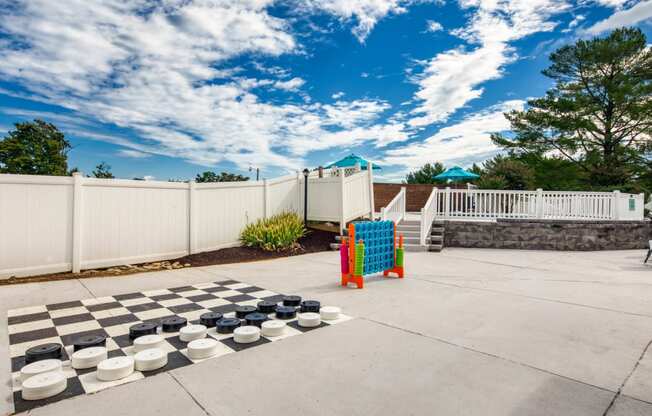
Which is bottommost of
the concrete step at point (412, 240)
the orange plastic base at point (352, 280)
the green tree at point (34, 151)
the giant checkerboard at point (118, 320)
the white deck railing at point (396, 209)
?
the giant checkerboard at point (118, 320)

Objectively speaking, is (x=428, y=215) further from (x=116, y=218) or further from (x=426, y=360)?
(x=426, y=360)

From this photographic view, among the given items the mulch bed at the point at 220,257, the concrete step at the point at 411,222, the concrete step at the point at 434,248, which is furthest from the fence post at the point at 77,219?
the concrete step at the point at 411,222

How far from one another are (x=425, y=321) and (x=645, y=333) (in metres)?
1.98

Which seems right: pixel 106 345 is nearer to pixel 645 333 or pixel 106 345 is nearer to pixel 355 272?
pixel 355 272

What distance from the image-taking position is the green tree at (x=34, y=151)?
23516 mm

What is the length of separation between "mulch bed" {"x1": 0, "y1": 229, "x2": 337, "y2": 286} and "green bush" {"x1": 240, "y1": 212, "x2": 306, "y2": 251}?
17 centimetres

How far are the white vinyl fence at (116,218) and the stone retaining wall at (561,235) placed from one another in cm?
431

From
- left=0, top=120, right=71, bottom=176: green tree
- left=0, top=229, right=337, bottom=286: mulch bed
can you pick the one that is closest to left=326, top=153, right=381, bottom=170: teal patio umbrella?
left=0, top=229, right=337, bottom=286: mulch bed

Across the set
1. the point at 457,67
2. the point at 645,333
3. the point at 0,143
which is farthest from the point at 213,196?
the point at 0,143

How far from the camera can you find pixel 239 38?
25.7 ft

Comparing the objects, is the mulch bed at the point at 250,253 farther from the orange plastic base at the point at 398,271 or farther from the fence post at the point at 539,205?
the fence post at the point at 539,205

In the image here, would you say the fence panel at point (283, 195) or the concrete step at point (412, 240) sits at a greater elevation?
the fence panel at point (283, 195)

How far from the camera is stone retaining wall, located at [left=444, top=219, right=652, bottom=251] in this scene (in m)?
10.3

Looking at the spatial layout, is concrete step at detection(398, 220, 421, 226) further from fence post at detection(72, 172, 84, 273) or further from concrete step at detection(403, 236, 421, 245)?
fence post at detection(72, 172, 84, 273)
